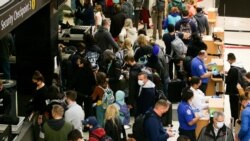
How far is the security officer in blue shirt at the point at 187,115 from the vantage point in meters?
10.7

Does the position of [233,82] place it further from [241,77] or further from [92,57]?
[92,57]

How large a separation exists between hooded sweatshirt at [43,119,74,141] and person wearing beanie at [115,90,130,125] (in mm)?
1991

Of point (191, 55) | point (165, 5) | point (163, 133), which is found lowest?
point (163, 133)

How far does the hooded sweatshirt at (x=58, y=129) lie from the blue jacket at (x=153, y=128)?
3.71 ft

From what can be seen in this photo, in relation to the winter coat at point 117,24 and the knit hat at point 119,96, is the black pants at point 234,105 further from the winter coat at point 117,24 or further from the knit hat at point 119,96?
the winter coat at point 117,24

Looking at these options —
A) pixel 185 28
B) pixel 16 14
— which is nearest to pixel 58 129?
pixel 16 14

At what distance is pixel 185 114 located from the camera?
35.4 ft

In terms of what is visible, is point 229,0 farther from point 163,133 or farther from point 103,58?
point 163,133

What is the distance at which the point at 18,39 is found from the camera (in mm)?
12883

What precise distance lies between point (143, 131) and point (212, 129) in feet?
3.41

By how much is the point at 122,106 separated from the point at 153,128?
215cm

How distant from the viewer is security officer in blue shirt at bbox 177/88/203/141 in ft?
35.2

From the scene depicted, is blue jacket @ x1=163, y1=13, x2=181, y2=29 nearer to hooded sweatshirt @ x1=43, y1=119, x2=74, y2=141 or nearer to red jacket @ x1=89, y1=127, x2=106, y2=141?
hooded sweatshirt @ x1=43, y1=119, x2=74, y2=141

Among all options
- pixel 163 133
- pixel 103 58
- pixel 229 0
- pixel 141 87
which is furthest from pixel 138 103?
pixel 229 0
